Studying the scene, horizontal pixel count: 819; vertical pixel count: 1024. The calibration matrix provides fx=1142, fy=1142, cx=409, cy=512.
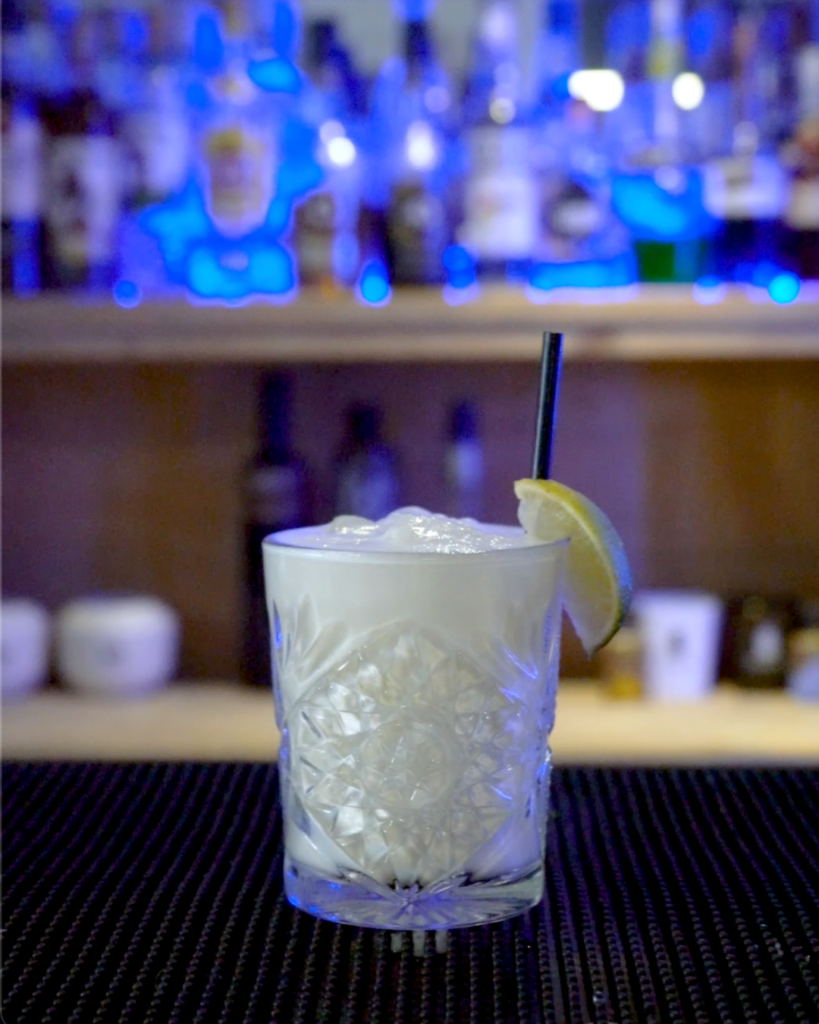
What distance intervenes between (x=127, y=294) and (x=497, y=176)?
0.43 metres

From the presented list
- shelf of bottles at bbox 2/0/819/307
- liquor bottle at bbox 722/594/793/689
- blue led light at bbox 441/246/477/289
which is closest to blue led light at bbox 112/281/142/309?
shelf of bottles at bbox 2/0/819/307

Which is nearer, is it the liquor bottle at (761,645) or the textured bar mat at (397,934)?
the textured bar mat at (397,934)

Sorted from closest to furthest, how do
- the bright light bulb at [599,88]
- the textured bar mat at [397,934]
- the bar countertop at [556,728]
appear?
the textured bar mat at [397,934]
the bar countertop at [556,728]
the bright light bulb at [599,88]

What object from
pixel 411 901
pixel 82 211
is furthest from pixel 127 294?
pixel 411 901

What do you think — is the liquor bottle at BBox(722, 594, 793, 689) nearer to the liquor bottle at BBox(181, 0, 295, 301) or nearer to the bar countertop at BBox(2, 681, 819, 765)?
the bar countertop at BBox(2, 681, 819, 765)

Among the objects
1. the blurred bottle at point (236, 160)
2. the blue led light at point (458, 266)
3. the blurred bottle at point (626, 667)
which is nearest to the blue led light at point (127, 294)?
the blurred bottle at point (236, 160)

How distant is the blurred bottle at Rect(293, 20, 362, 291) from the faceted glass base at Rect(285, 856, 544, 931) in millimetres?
895

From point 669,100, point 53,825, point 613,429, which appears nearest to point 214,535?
point 613,429

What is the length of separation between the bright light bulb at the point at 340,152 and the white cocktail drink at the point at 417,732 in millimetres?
930

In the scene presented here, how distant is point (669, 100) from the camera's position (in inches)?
51.5

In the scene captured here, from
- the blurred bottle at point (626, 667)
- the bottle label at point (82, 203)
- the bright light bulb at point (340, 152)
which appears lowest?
the blurred bottle at point (626, 667)

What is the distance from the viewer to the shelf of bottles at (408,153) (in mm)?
1259

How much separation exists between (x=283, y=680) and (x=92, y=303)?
2.69 feet

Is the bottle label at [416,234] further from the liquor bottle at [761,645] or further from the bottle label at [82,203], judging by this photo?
the liquor bottle at [761,645]
